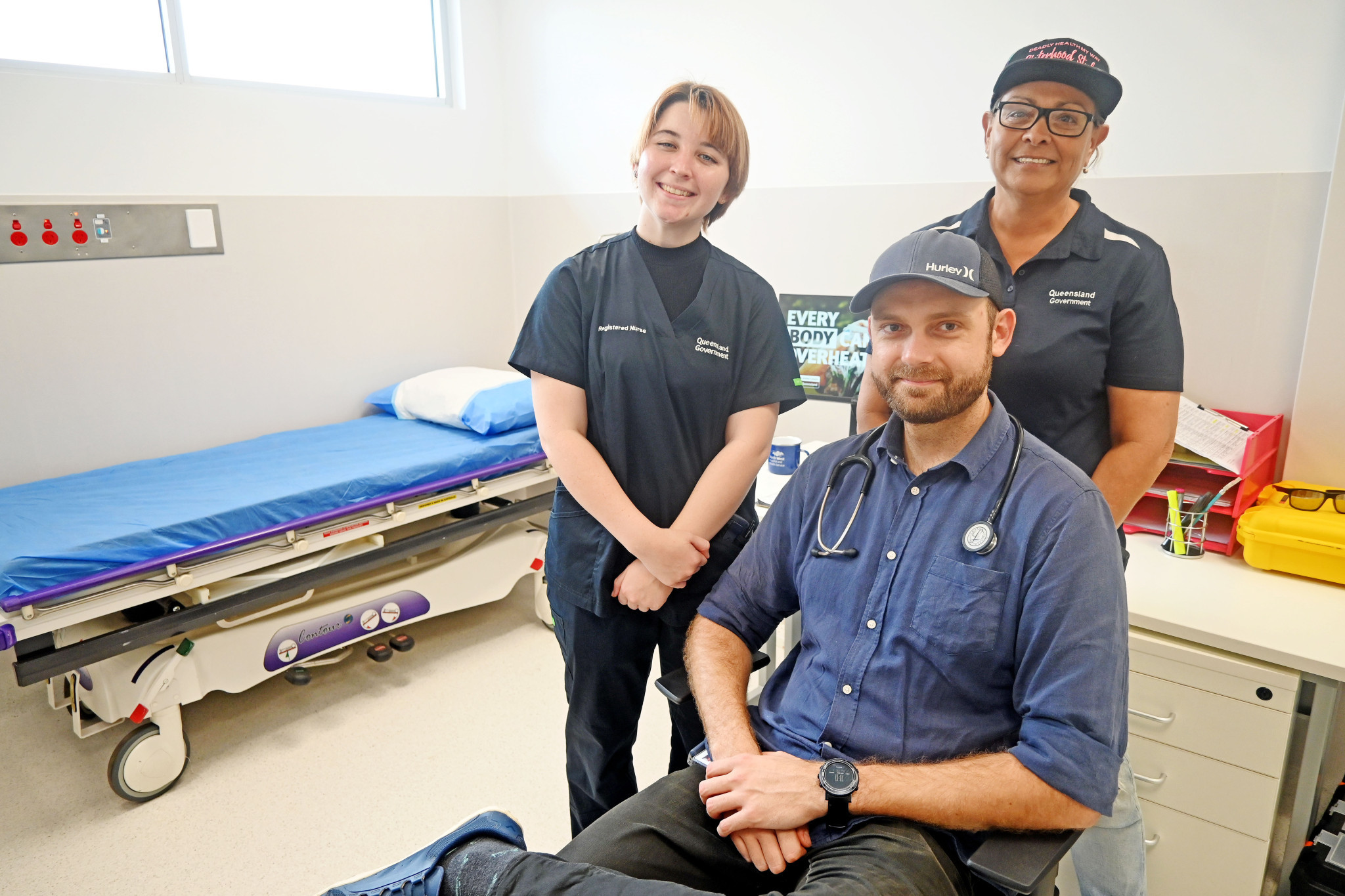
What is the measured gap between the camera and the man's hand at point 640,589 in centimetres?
160

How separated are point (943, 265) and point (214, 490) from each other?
2.16 meters

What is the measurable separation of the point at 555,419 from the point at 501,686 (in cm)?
157

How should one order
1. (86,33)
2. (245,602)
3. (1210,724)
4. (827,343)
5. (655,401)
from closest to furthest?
(655,401)
(1210,724)
(245,602)
(86,33)
(827,343)

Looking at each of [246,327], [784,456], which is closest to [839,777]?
[784,456]

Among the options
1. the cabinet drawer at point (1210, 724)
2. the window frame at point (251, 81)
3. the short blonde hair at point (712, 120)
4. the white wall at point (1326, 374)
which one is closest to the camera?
the short blonde hair at point (712, 120)

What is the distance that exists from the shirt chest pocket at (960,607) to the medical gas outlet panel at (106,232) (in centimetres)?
279

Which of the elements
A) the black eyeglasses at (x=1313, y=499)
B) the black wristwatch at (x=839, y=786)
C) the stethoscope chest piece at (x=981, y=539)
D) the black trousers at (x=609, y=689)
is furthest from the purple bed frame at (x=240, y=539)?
the black eyeglasses at (x=1313, y=499)

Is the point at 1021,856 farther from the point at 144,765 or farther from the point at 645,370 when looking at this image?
the point at 144,765

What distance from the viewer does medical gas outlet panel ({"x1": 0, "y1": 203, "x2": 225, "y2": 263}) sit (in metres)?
2.64

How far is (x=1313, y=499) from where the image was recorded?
2021 mm

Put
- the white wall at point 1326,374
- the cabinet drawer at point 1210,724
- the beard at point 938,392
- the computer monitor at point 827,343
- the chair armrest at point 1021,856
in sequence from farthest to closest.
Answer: the computer monitor at point 827,343
the white wall at point 1326,374
the cabinet drawer at point 1210,724
the beard at point 938,392
the chair armrest at point 1021,856

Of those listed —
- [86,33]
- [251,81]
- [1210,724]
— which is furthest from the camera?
[251,81]

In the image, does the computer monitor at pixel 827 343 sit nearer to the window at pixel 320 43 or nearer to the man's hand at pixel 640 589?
the man's hand at pixel 640 589

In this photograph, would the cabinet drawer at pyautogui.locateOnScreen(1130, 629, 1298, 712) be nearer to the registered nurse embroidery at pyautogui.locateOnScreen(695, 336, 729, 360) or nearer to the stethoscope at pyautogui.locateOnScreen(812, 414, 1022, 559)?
the stethoscope at pyautogui.locateOnScreen(812, 414, 1022, 559)
